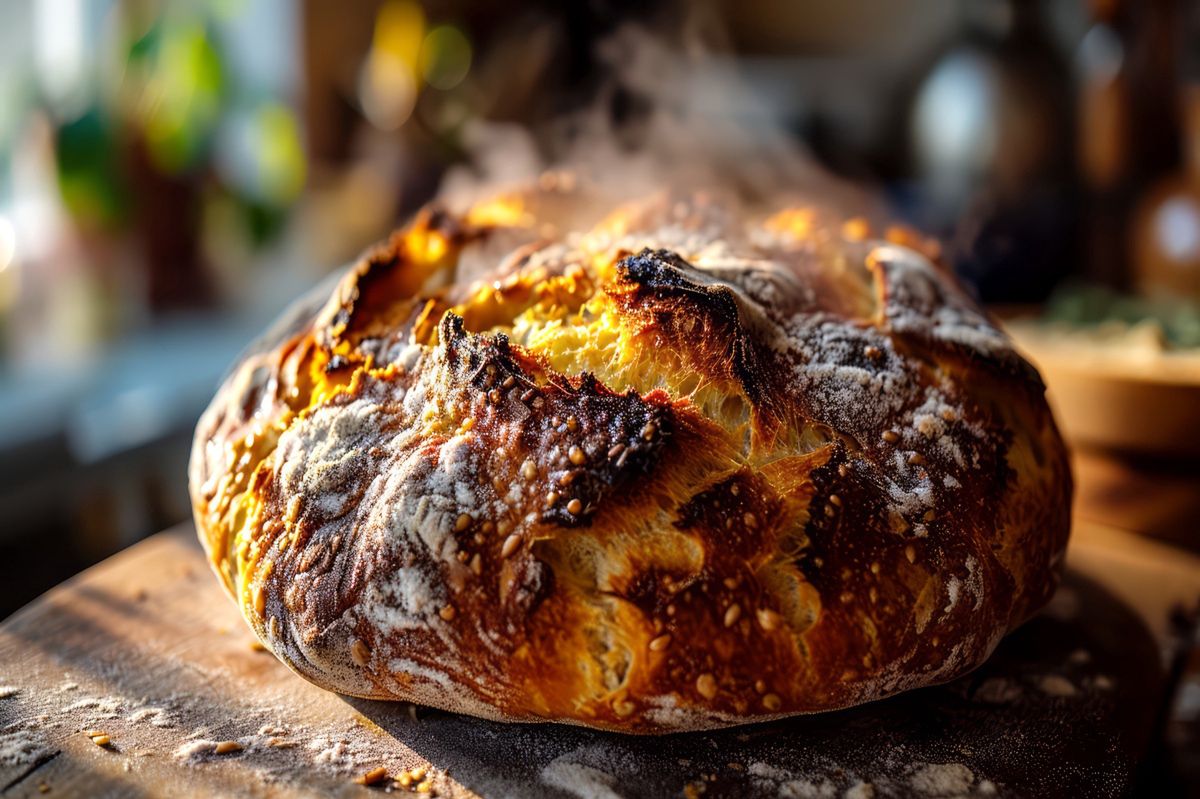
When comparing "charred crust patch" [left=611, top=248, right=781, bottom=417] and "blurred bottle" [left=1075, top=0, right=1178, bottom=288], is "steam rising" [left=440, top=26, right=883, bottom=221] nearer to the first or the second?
"charred crust patch" [left=611, top=248, right=781, bottom=417]

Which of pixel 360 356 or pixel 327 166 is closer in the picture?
pixel 360 356

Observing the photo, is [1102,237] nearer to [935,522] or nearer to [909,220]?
[909,220]

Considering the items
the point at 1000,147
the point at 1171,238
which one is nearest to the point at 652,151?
the point at 1171,238

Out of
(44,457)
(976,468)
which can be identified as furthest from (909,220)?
(44,457)

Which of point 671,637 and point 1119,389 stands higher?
point 671,637

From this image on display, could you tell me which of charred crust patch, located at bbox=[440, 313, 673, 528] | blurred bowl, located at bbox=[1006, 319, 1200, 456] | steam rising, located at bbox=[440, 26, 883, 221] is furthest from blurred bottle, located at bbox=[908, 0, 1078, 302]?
charred crust patch, located at bbox=[440, 313, 673, 528]

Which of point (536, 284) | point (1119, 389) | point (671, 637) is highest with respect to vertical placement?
point (536, 284)
